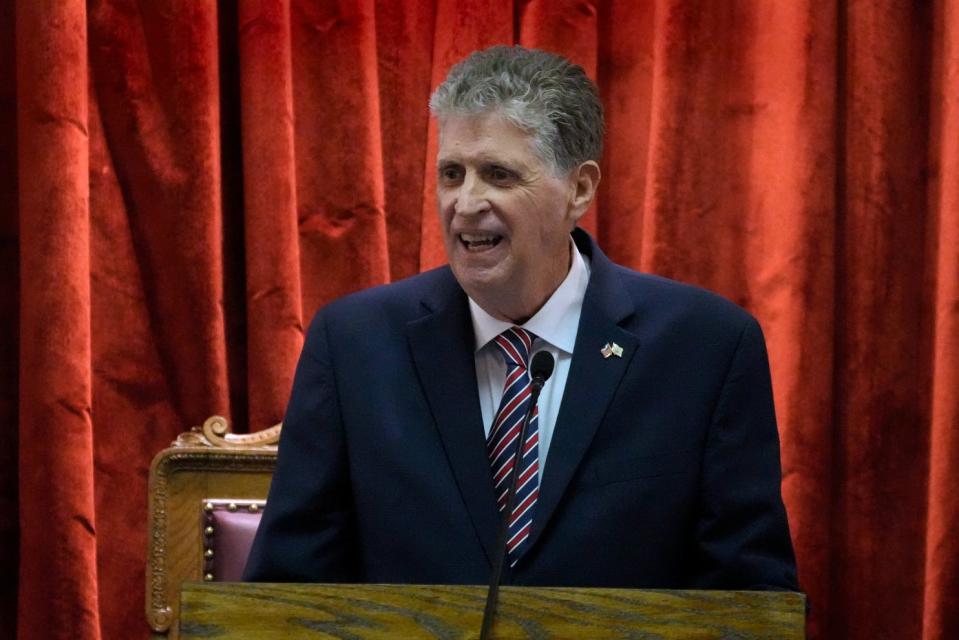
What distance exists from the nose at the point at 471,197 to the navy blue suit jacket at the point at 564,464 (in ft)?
0.71

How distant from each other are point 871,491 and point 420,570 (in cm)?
148

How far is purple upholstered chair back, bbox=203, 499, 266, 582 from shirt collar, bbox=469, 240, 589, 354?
28.3 inches

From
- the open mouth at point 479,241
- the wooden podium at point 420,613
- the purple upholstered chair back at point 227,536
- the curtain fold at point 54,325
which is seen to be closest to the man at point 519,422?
the open mouth at point 479,241

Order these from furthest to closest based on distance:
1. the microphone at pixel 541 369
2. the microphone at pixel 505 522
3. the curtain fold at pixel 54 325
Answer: the curtain fold at pixel 54 325 < the microphone at pixel 541 369 < the microphone at pixel 505 522

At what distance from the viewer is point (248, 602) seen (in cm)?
150

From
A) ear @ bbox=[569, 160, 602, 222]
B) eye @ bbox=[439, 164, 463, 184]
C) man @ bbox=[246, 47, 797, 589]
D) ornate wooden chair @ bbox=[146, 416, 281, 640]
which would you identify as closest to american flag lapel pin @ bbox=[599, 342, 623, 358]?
man @ bbox=[246, 47, 797, 589]

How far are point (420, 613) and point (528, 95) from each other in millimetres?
874

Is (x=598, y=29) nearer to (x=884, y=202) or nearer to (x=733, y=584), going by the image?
(x=884, y=202)

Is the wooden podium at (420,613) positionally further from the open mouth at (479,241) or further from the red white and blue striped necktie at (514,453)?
the open mouth at (479,241)

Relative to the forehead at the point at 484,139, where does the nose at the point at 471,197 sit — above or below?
below

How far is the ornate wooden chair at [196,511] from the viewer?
2625 millimetres

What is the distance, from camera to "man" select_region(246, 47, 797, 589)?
200 cm

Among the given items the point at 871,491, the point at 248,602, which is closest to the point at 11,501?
the point at 248,602

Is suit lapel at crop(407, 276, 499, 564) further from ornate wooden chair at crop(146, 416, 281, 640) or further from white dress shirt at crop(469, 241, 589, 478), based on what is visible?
ornate wooden chair at crop(146, 416, 281, 640)
